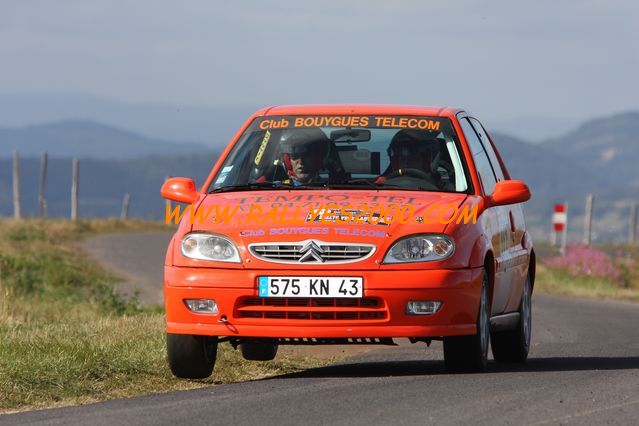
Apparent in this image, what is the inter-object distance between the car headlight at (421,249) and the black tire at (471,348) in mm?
459

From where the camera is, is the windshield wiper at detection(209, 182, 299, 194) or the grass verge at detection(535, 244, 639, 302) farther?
the grass verge at detection(535, 244, 639, 302)

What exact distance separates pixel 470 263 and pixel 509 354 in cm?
217

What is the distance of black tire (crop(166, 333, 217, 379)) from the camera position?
31.2 ft

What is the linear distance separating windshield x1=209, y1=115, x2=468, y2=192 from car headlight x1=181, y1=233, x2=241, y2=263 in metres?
0.86

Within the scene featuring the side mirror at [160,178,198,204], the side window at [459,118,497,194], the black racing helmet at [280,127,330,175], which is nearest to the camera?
the side mirror at [160,178,198,204]

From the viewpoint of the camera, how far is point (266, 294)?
919cm

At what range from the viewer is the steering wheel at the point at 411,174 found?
1024 centimetres

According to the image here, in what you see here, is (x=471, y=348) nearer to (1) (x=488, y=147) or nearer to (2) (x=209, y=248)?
(2) (x=209, y=248)

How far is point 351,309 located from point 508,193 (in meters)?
1.60

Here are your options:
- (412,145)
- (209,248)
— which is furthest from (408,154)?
(209,248)

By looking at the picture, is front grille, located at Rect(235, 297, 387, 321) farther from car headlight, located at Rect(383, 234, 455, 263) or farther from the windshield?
the windshield

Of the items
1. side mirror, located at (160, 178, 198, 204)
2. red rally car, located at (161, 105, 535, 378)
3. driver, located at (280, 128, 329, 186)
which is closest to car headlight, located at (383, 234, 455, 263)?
red rally car, located at (161, 105, 535, 378)

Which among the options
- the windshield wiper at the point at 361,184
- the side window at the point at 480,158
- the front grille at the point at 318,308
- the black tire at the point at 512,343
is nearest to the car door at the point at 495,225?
the side window at the point at 480,158

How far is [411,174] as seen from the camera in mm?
10258
